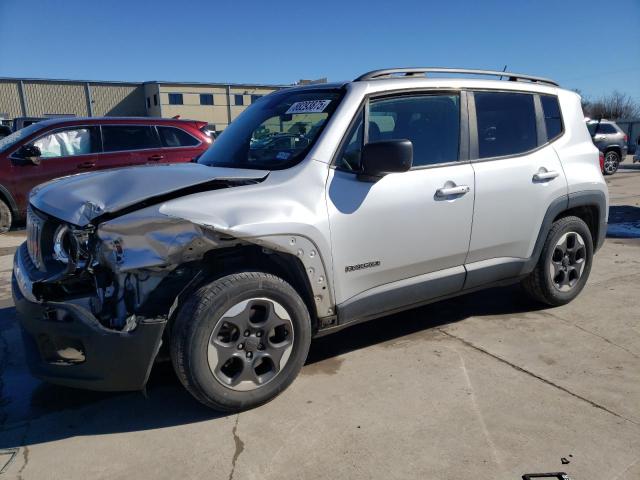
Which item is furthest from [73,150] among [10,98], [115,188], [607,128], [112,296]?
[10,98]

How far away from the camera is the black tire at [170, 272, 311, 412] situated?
251cm

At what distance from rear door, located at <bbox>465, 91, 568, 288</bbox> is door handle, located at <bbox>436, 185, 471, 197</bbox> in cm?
13

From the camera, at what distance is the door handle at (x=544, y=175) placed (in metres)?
3.81

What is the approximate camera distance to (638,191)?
1271 cm

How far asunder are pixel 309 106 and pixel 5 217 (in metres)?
6.85

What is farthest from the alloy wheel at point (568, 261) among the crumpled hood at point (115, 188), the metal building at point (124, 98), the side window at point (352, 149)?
the metal building at point (124, 98)

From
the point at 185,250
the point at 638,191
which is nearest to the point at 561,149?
the point at 185,250

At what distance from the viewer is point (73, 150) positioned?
314 inches

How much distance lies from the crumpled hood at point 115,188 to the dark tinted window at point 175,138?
5328mm

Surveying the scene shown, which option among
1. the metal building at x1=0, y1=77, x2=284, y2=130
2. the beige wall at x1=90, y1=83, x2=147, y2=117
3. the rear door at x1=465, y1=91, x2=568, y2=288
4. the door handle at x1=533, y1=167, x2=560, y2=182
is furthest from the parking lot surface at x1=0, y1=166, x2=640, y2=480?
the beige wall at x1=90, y1=83, x2=147, y2=117

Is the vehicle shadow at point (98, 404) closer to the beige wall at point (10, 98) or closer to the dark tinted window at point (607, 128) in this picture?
the dark tinted window at point (607, 128)

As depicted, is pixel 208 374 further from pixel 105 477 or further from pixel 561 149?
pixel 561 149

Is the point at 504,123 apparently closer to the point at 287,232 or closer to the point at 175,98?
the point at 287,232

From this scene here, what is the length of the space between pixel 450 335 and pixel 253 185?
80.9 inches
